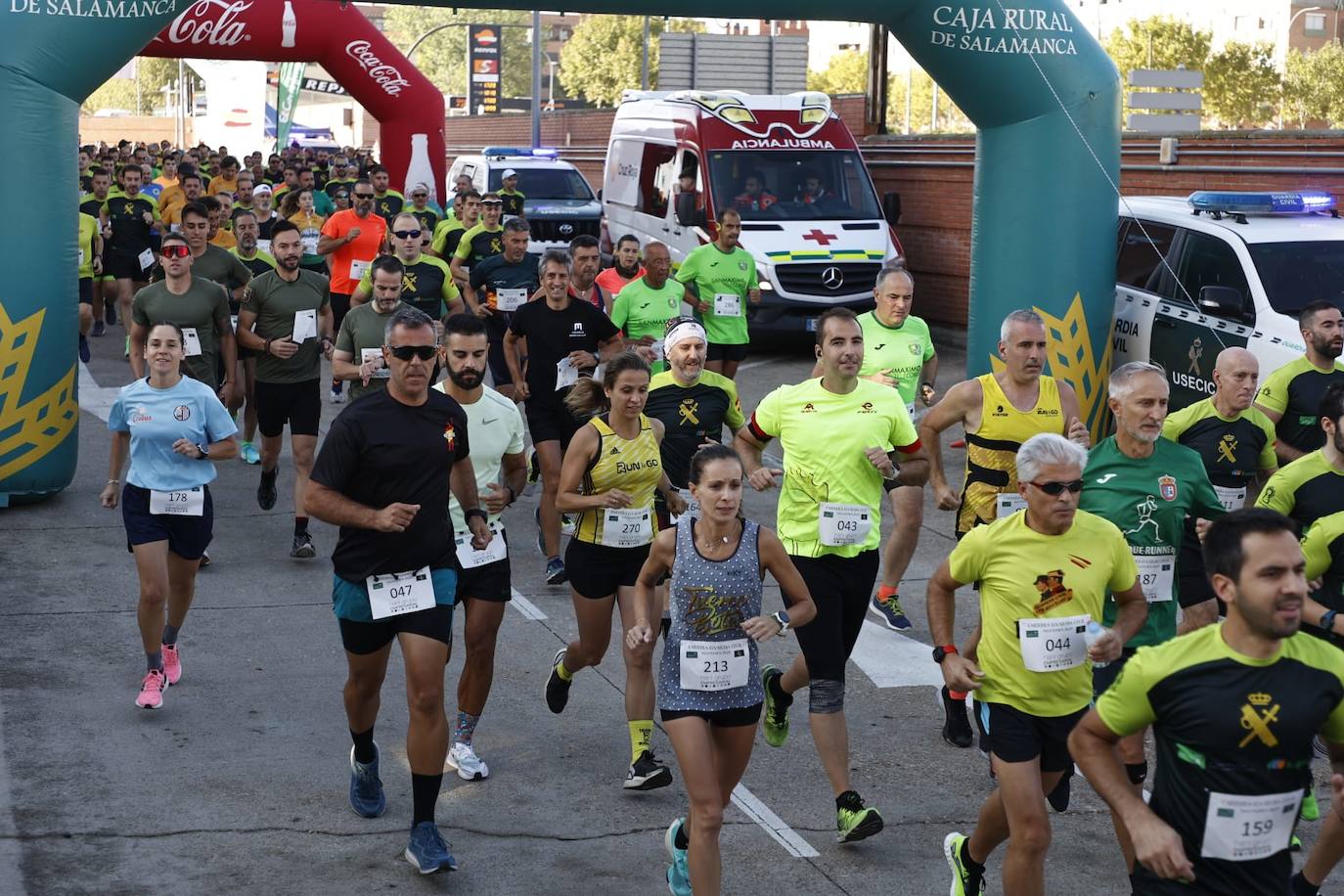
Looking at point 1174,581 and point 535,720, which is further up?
point 1174,581

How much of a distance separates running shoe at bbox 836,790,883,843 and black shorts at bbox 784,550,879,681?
461 millimetres

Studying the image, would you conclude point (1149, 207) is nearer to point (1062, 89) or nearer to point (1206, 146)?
point (1062, 89)

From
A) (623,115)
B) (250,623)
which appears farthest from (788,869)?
(623,115)

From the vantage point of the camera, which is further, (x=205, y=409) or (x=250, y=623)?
(x=250, y=623)

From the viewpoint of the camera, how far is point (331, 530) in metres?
11.4

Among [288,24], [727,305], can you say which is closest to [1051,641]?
[727,305]

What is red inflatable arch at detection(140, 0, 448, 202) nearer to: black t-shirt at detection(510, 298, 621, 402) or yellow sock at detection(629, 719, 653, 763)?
black t-shirt at detection(510, 298, 621, 402)

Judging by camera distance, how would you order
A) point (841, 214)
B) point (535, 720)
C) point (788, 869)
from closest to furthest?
point (788, 869), point (535, 720), point (841, 214)

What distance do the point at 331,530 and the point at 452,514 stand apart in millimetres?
4846

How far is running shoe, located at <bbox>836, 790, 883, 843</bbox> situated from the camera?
6.16 metres

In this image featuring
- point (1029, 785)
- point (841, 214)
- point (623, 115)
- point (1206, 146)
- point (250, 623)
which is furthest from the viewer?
point (623, 115)

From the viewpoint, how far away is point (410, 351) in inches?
Answer: 235

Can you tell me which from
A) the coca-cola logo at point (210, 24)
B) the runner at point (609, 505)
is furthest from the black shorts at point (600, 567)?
the coca-cola logo at point (210, 24)

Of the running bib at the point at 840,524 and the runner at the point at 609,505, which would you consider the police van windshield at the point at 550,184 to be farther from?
the running bib at the point at 840,524
